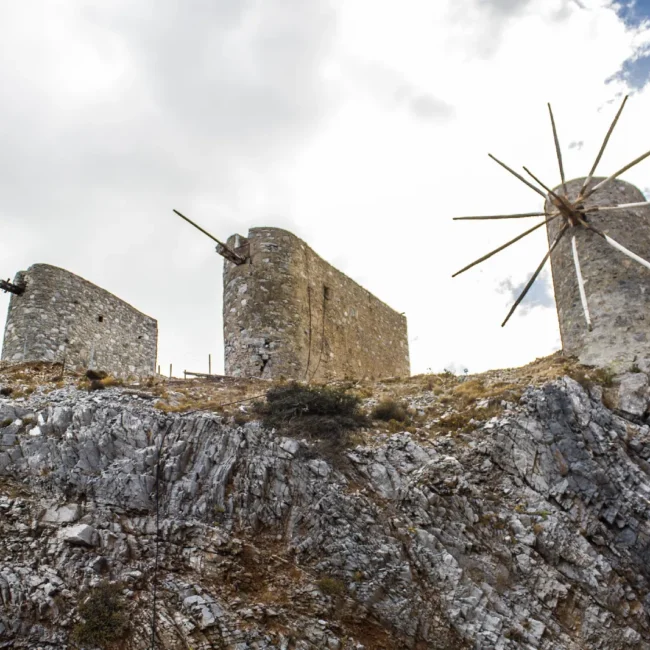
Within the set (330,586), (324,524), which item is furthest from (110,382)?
(330,586)

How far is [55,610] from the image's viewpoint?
8.80m

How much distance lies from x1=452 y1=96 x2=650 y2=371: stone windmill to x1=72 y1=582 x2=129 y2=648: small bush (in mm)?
11601

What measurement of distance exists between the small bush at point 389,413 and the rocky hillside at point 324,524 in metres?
0.04

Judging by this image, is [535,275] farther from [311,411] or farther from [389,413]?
[311,411]

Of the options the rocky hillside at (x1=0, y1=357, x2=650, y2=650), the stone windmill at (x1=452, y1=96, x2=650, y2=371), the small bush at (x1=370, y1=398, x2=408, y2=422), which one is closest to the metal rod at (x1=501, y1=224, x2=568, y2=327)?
the stone windmill at (x1=452, y1=96, x2=650, y2=371)

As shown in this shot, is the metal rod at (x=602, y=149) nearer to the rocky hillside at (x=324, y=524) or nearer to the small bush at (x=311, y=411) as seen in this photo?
the rocky hillside at (x=324, y=524)

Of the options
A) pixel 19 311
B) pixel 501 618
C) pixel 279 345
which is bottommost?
pixel 501 618

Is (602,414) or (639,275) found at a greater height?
(639,275)

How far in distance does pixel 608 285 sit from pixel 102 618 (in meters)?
13.4

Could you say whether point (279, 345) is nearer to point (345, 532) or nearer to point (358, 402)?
point (358, 402)

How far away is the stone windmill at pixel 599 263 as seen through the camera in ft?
48.2

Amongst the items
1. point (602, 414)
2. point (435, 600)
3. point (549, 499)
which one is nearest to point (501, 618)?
point (435, 600)

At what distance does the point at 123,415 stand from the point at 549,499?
27.6 ft

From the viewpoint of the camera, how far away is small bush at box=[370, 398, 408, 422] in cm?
1339
